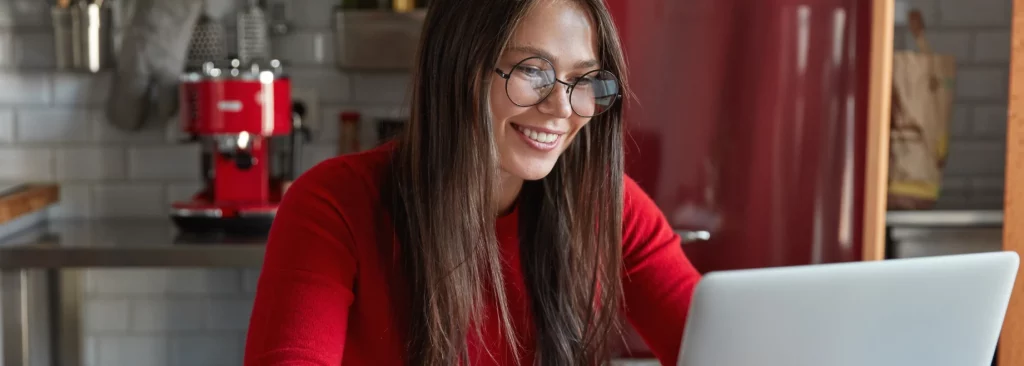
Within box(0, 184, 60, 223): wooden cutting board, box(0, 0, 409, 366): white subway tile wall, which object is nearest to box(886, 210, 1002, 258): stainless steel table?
box(0, 0, 409, 366): white subway tile wall

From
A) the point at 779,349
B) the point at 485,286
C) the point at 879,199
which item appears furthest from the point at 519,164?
the point at 879,199

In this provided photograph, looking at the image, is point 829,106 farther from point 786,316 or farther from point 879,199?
point 786,316

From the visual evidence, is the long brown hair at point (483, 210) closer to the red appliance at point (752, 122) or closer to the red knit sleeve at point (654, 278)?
the red knit sleeve at point (654, 278)

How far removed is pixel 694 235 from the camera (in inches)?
94.2

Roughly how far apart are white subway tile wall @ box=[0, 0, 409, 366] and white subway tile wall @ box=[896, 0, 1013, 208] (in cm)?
142

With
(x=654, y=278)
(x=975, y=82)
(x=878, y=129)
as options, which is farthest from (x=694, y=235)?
(x=975, y=82)

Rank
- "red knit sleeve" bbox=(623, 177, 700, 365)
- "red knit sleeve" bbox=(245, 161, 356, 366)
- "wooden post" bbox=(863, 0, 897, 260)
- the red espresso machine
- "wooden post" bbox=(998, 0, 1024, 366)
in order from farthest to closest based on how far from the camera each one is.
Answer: the red espresso machine < "wooden post" bbox=(863, 0, 897, 260) < "wooden post" bbox=(998, 0, 1024, 366) < "red knit sleeve" bbox=(623, 177, 700, 365) < "red knit sleeve" bbox=(245, 161, 356, 366)

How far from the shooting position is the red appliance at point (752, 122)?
234 centimetres

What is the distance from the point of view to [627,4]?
2361mm

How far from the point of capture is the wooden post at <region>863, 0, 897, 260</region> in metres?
2.32

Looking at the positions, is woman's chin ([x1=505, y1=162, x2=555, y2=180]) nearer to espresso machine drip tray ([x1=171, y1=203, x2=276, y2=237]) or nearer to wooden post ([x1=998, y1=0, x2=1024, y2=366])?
wooden post ([x1=998, y1=0, x2=1024, y2=366])

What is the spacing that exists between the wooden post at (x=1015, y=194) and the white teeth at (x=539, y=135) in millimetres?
1023

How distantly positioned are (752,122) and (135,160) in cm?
162

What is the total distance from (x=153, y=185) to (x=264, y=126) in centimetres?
66
